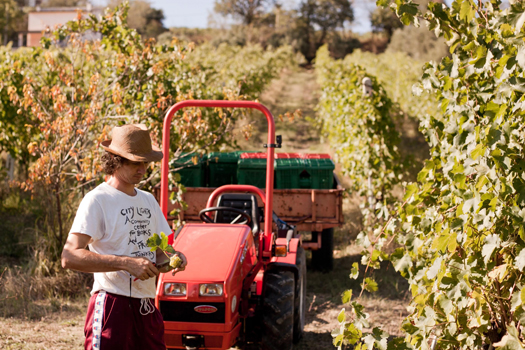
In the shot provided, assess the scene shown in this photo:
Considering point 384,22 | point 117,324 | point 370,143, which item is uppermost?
point 384,22

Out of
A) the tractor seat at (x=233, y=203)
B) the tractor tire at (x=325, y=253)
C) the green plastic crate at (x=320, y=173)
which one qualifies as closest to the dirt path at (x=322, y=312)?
the tractor tire at (x=325, y=253)

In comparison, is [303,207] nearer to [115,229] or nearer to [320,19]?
[115,229]

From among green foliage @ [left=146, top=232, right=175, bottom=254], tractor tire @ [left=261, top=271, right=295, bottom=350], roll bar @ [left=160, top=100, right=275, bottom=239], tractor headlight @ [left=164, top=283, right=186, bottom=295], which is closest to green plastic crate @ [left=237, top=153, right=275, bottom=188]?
roll bar @ [left=160, top=100, right=275, bottom=239]

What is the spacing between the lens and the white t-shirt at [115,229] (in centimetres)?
250

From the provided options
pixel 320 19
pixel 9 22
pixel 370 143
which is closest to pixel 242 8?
pixel 320 19

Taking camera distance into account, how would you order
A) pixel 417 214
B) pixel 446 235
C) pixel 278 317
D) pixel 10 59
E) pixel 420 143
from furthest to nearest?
1. pixel 420 143
2. pixel 10 59
3. pixel 278 317
4. pixel 417 214
5. pixel 446 235

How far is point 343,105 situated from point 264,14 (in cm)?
6047

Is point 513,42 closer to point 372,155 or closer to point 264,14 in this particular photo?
point 372,155

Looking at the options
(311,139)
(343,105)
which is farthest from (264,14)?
(343,105)

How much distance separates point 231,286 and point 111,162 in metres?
1.29

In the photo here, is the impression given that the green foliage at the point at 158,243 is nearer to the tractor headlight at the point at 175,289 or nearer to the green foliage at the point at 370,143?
the tractor headlight at the point at 175,289

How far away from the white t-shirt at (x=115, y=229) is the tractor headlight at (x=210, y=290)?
810 mm

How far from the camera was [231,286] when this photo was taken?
3568 millimetres

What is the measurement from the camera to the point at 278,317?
150 inches
